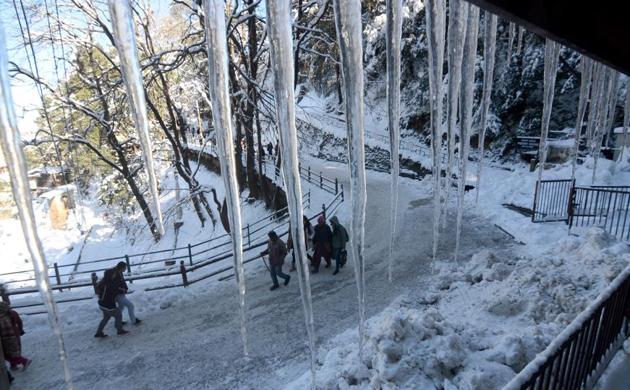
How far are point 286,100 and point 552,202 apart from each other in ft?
38.1

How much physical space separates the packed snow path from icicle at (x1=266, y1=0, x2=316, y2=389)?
3.05m

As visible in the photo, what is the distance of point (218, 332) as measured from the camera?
6500 mm

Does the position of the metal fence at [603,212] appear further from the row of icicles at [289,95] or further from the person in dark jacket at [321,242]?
the row of icicles at [289,95]

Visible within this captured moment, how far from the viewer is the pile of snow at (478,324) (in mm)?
4230

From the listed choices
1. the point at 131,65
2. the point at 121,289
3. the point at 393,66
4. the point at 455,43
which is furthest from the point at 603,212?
the point at 121,289

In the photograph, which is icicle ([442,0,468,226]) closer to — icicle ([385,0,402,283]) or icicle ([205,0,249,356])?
icicle ([385,0,402,283])

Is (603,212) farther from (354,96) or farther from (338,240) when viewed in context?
(354,96)

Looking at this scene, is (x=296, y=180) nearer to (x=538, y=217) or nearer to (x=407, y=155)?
(x=538, y=217)

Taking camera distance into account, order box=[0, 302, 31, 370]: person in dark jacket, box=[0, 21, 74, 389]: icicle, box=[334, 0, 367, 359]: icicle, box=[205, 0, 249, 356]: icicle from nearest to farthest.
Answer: box=[0, 21, 74, 389]: icicle, box=[205, 0, 249, 356]: icicle, box=[334, 0, 367, 359]: icicle, box=[0, 302, 31, 370]: person in dark jacket

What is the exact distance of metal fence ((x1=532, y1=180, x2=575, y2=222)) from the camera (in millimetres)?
10109

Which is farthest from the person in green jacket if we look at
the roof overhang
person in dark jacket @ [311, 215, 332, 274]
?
the roof overhang

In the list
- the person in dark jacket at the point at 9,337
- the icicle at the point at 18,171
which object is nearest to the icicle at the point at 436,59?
the icicle at the point at 18,171

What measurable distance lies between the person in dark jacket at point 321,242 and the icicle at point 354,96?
181 inches

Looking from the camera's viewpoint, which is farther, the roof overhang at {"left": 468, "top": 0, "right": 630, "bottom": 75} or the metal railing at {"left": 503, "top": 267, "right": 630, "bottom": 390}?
the metal railing at {"left": 503, "top": 267, "right": 630, "bottom": 390}
